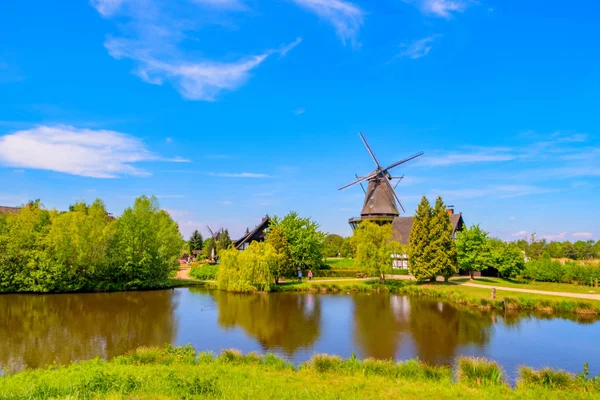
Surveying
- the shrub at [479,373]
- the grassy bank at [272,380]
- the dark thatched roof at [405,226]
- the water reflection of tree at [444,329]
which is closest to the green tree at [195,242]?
the dark thatched roof at [405,226]

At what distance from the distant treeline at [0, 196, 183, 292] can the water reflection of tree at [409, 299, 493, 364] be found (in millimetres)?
27263

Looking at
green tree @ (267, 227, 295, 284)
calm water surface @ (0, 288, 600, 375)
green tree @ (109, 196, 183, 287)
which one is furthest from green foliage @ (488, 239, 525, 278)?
green tree @ (109, 196, 183, 287)

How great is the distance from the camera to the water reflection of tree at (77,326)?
1761cm

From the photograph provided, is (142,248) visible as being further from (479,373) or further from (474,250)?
(479,373)

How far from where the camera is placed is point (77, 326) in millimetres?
23125

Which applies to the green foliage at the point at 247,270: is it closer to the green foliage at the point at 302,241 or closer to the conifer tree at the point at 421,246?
the green foliage at the point at 302,241

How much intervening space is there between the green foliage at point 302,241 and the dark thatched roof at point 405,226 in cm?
1208

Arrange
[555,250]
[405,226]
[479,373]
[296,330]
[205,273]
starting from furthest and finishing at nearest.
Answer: [555,250] < [405,226] < [205,273] < [296,330] < [479,373]

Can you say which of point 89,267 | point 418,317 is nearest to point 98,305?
point 89,267

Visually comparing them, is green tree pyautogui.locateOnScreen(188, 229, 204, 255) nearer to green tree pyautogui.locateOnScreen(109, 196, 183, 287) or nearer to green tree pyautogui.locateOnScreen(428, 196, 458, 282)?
green tree pyautogui.locateOnScreen(109, 196, 183, 287)

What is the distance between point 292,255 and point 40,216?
26.6 meters

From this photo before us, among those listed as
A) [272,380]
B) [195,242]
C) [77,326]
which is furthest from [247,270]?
[195,242]

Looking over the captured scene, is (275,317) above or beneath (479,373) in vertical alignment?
beneath

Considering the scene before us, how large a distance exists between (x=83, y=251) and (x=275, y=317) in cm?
2321
